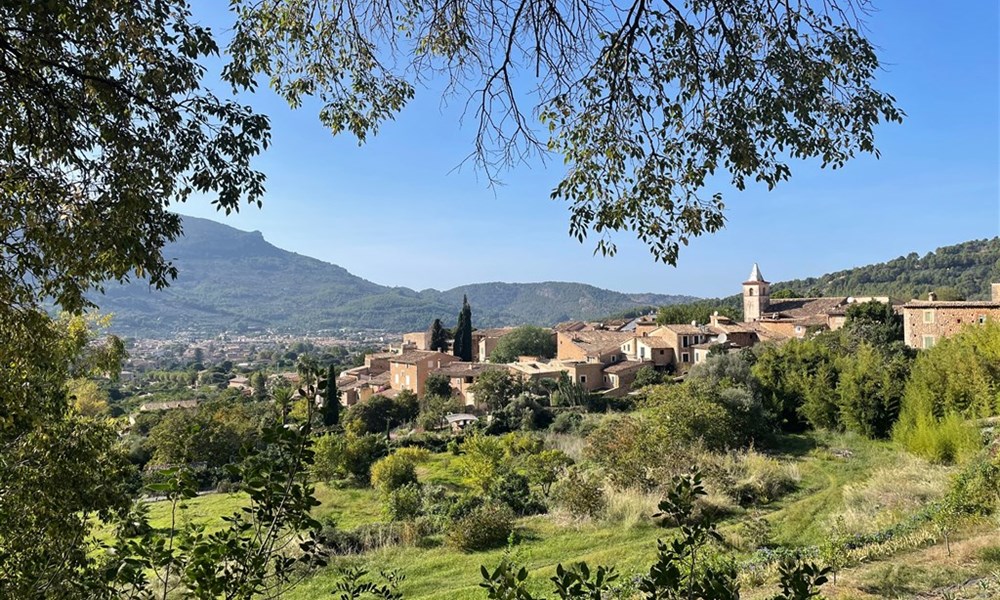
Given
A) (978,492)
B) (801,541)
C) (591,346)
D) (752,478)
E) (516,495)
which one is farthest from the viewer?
(591,346)

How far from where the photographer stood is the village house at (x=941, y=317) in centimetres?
2570

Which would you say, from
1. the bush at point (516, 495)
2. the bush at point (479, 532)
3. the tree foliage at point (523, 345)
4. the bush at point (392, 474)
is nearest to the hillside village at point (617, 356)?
the tree foliage at point (523, 345)

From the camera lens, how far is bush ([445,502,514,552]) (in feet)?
40.9

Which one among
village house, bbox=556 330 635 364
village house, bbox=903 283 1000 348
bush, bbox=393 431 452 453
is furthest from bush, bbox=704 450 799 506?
village house, bbox=556 330 635 364

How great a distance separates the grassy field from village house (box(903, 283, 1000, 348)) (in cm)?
1460

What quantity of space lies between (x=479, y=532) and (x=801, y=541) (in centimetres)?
624

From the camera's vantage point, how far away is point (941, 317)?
2759 cm

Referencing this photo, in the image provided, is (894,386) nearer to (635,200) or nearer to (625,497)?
(625,497)

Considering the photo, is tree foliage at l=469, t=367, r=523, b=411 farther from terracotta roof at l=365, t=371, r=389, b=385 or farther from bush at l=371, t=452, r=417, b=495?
bush at l=371, t=452, r=417, b=495

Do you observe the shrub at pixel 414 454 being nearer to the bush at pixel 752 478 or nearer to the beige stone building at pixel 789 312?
the bush at pixel 752 478

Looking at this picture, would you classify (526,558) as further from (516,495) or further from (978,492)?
(978,492)

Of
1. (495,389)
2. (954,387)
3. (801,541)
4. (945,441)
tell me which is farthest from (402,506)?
(495,389)

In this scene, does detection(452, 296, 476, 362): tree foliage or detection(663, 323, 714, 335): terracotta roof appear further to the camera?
detection(452, 296, 476, 362): tree foliage

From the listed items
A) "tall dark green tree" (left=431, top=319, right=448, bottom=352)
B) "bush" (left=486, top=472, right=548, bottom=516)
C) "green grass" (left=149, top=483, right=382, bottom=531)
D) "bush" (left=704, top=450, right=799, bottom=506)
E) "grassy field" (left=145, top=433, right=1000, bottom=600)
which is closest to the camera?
"grassy field" (left=145, top=433, right=1000, bottom=600)
